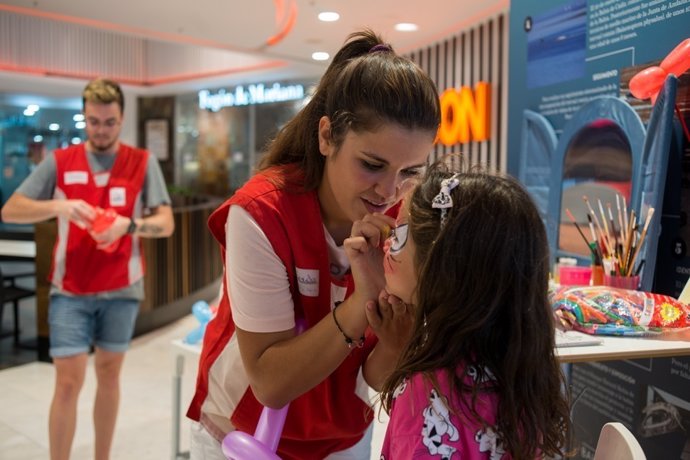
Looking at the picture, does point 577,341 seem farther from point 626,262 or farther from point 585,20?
point 585,20

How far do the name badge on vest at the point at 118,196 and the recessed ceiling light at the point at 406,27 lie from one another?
4.59m

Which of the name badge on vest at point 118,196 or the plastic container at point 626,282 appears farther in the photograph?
the name badge on vest at point 118,196

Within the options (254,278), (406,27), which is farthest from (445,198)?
(406,27)

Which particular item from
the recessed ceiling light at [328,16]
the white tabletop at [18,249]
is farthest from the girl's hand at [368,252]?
the recessed ceiling light at [328,16]

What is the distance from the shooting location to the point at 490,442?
1099 millimetres

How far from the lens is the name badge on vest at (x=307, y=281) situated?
1270 millimetres

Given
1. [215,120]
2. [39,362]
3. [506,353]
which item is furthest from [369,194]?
[215,120]

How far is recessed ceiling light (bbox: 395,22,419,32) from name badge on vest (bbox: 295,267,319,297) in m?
5.96

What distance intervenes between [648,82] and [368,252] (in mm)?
1391

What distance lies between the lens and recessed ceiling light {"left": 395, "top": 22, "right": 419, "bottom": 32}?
6.83m

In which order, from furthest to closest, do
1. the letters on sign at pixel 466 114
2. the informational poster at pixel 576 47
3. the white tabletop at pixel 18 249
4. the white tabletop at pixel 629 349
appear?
the letters on sign at pixel 466 114, the white tabletop at pixel 18 249, the informational poster at pixel 576 47, the white tabletop at pixel 629 349

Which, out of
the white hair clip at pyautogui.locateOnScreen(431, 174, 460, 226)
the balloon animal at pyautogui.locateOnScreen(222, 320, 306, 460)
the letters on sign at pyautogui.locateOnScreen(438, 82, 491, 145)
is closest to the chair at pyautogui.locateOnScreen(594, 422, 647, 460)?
the white hair clip at pyautogui.locateOnScreen(431, 174, 460, 226)

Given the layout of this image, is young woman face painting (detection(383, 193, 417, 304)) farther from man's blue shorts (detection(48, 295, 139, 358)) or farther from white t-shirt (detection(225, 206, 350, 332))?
man's blue shorts (detection(48, 295, 139, 358))

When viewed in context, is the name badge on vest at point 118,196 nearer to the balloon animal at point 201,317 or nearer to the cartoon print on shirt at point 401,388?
the balloon animal at point 201,317
